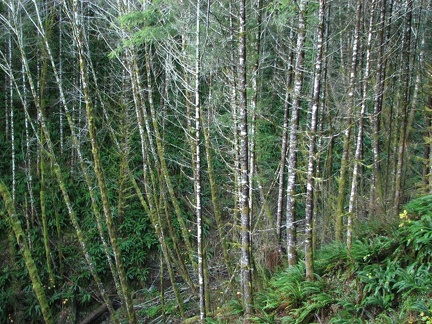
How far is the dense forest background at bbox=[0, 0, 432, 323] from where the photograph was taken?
579cm

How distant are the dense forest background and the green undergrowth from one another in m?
0.34

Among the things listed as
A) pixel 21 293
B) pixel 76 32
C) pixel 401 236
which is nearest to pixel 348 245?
pixel 401 236

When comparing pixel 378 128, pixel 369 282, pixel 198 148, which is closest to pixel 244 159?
pixel 198 148

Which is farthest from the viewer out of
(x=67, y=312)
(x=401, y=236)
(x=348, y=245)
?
(x=67, y=312)

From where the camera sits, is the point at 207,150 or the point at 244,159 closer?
the point at 244,159

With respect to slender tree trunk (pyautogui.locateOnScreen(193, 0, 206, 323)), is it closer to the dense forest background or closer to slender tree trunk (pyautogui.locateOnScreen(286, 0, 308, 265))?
the dense forest background

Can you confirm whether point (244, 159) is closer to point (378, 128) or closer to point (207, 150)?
point (207, 150)

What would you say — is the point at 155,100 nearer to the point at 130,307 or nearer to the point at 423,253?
the point at 130,307

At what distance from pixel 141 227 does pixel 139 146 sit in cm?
330

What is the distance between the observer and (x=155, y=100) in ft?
49.2

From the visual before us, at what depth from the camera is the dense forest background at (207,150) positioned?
579cm

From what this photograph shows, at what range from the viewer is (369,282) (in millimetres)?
4988

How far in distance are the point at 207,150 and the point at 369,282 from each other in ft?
11.0

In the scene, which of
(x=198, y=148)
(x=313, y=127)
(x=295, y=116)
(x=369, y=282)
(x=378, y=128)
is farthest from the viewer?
(x=378, y=128)
